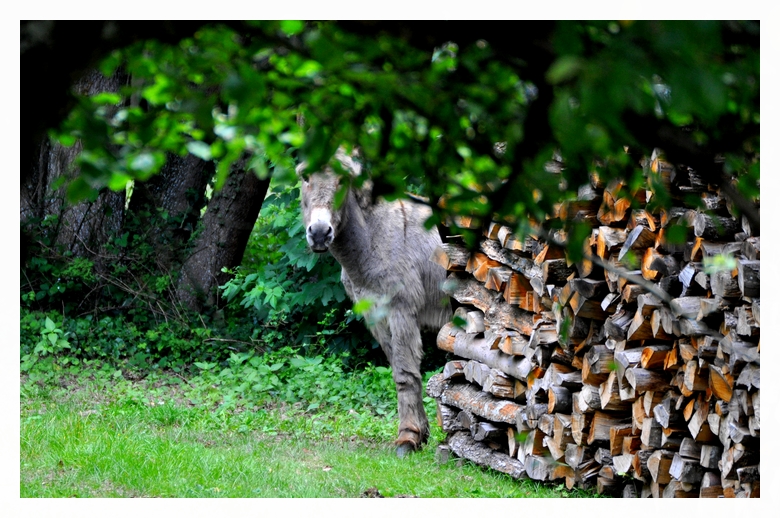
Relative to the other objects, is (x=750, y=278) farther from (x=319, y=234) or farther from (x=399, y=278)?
(x=399, y=278)

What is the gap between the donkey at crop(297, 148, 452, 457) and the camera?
15.5ft

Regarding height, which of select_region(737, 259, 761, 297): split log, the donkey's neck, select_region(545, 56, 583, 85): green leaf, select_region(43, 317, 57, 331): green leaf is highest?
the donkey's neck

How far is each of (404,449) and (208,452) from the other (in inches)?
Result: 43.7

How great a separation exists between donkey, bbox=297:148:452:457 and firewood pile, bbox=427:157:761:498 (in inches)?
17.6

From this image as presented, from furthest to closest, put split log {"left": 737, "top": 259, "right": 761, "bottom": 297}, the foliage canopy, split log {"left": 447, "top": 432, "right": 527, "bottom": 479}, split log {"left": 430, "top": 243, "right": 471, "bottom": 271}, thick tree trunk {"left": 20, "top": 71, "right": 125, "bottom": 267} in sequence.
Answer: thick tree trunk {"left": 20, "top": 71, "right": 125, "bottom": 267} < split log {"left": 430, "top": 243, "right": 471, "bottom": 271} < split log {"left": 447, "top": 432, "right": 527, "bottom": 479} < split log {"left": 737, "top": 259, "right": 761, "bottom": 297} < the foliage canopy

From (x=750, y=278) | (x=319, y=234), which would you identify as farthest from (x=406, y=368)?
(x=750, y=278)

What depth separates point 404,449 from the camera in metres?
4.54

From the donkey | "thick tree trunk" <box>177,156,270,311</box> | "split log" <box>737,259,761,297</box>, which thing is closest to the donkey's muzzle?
the donkey

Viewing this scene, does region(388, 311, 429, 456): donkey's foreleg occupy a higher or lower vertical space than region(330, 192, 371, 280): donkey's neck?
lower

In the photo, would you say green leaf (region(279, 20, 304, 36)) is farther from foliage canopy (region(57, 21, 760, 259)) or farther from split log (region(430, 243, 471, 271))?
split log (region(430, 243, 471, 271))

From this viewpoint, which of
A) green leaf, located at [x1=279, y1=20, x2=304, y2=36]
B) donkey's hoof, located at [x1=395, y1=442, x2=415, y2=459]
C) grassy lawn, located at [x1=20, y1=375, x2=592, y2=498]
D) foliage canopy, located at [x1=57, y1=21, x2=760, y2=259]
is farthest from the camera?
donkey's hoof, located at [x1=395, y1=442, x2=415, y2=459]

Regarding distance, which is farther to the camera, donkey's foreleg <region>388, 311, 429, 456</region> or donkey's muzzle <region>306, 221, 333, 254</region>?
donkey's foreleg <region>388, 311, 429, 456</region>
